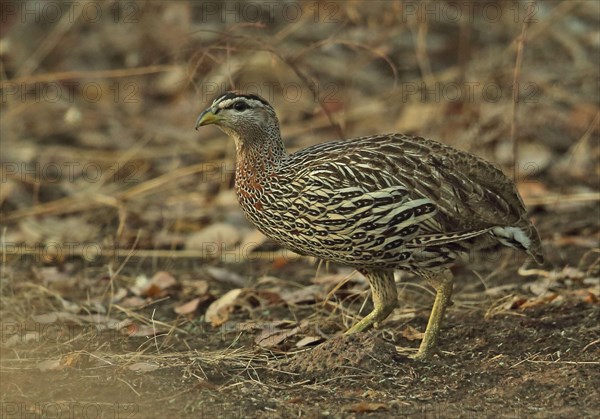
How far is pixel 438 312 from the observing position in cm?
A: 585

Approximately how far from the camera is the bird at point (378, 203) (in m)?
5.59

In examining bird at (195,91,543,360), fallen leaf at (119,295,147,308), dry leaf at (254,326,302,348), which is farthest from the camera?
fallen leaf at (119,295,147,308)

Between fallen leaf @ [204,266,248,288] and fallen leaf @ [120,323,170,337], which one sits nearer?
fallen leaf @ [120,323,170,337]

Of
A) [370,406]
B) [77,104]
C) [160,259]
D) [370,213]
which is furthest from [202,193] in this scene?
[370,406]

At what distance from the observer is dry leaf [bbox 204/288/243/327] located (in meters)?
6.55

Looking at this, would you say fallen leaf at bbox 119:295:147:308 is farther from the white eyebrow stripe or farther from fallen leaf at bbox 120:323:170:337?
the white eyebrow stripe

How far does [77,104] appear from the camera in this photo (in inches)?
457

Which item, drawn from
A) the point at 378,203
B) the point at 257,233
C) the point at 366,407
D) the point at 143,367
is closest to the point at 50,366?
the point at 143,367

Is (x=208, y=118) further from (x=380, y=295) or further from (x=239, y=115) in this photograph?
(x=380, y=295)

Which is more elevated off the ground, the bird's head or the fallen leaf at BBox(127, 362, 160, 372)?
the bird's head

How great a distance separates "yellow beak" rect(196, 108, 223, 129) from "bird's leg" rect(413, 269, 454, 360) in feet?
5.19

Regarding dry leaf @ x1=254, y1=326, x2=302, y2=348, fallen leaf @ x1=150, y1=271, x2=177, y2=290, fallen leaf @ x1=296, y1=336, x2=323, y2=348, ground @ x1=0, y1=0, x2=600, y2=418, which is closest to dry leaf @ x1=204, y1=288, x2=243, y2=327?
ground @ x1=0, y1=0, x2=600, y2=418

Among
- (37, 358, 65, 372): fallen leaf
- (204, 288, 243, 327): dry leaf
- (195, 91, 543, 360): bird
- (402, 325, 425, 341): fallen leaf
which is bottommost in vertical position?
(204, 288, 243, 327): dry leaf

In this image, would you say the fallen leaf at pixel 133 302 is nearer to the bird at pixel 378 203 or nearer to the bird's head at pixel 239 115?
the bird at pixel 378 203
